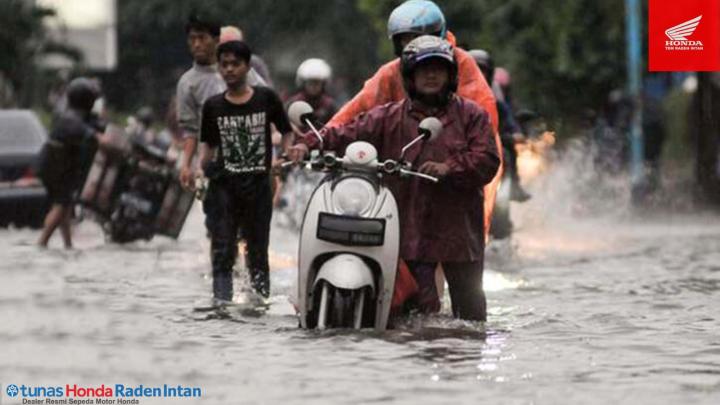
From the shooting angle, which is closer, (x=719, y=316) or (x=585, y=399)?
(x=585, y=399)

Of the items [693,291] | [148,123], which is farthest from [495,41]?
[693,291]

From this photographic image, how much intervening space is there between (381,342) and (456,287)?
627 millimetres

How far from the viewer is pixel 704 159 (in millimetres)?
27031

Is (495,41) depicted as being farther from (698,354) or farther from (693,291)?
(698,354)

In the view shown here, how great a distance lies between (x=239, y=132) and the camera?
13773 mm

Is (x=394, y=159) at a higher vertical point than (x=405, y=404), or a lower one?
higher

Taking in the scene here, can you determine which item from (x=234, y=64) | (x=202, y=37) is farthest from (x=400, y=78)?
(x=202, y=37)

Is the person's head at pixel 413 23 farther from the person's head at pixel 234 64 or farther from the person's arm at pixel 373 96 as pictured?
the person's head at pixel 234 64

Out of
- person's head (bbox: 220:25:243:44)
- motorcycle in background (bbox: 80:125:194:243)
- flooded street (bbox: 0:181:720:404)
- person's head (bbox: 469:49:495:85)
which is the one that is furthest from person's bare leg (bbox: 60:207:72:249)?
person's head (bbox: 220:25:243:44)

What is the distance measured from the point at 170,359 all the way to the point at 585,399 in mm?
2099

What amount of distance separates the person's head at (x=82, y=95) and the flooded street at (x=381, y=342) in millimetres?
4009

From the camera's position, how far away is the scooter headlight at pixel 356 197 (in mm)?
11422

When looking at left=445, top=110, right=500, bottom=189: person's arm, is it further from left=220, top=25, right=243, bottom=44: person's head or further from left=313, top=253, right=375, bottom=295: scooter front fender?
left=220, top=25, right=243, bottom=44: person's head

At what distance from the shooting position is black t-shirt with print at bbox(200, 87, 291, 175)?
1377 cm
